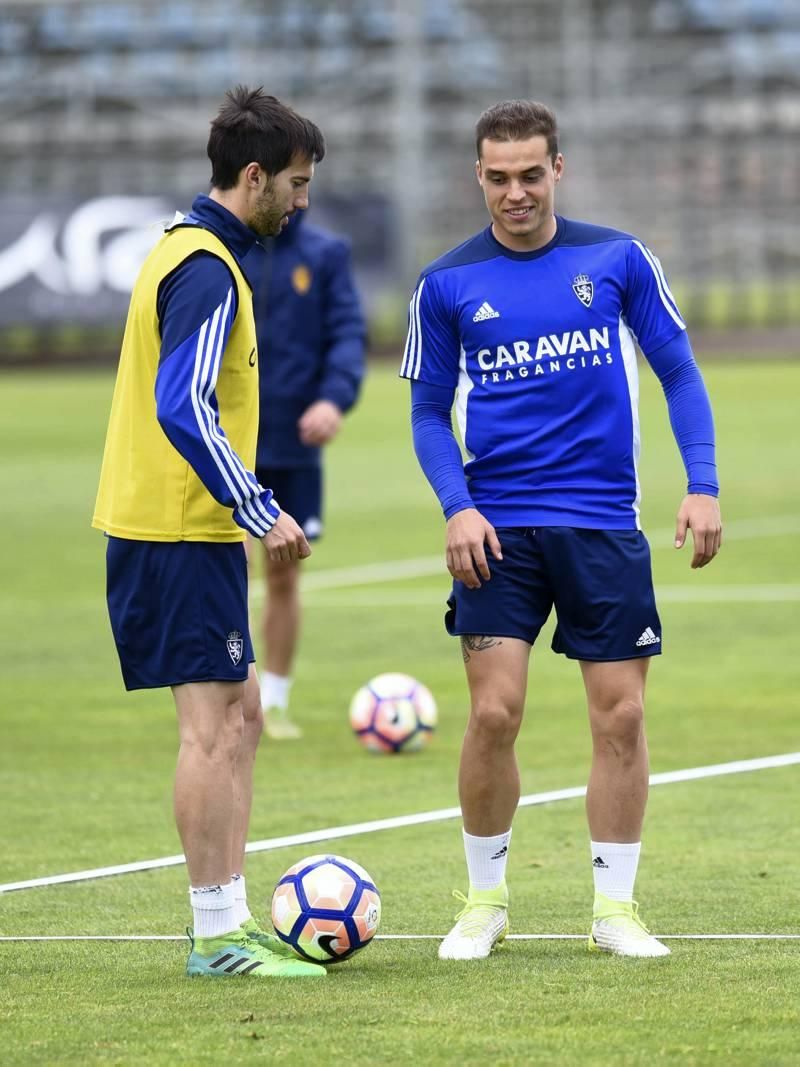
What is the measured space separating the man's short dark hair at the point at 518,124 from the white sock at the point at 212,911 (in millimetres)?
2036

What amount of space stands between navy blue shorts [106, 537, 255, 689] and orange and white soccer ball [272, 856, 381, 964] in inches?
23.8

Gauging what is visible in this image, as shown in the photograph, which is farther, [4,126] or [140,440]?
[4,126]

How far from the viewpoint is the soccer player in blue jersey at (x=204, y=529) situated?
502 cm

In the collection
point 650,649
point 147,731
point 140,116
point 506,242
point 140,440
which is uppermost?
point 140,116

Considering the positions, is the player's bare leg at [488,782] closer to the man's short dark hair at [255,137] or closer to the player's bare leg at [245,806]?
the player's bare leg at [245,806]

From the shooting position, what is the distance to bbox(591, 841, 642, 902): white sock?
533 cm

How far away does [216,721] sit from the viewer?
5.11m

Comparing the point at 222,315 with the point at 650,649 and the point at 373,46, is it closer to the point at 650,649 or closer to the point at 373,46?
the point at 650,649

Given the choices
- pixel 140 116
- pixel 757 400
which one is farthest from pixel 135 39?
pixel 757 400

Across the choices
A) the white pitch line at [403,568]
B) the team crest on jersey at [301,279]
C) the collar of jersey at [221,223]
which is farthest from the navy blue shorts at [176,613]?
the white pitch line at [403,568]

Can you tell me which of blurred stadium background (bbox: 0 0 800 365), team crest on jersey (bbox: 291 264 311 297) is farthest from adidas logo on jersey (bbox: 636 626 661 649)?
blurred stadium background (bbox: 0 0 800 365)

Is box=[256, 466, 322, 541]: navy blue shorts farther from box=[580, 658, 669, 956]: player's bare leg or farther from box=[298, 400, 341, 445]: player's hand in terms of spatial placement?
box=[580, 658, 669, 956]: player's bare leg

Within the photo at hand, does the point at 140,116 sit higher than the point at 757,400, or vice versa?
the point at 140,116

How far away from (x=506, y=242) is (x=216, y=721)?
4.93 feet
